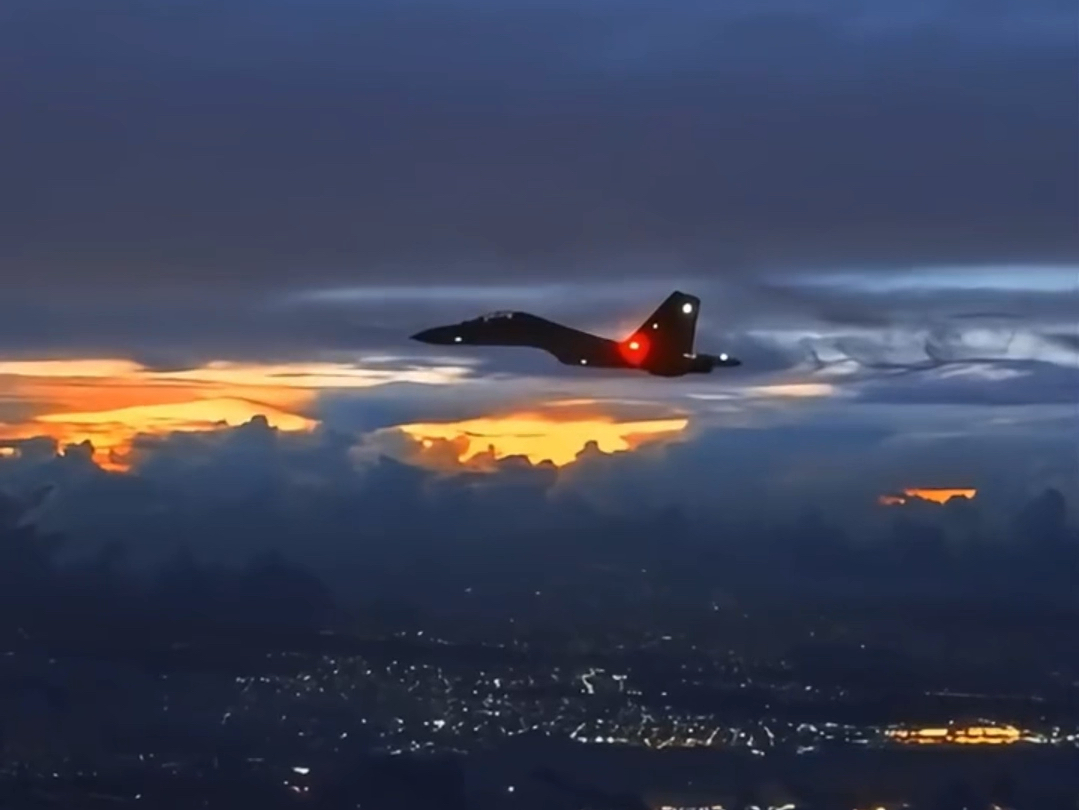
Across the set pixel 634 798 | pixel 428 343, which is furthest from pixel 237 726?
pixel 428 343

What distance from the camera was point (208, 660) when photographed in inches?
4934

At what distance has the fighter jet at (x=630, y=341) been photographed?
63.0 m

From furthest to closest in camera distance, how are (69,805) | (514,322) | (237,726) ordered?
(237,726) < (69,805) < (514,322)

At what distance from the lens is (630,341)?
209 ft

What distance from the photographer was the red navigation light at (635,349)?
63.2 meters

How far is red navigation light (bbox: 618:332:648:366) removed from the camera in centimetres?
6325

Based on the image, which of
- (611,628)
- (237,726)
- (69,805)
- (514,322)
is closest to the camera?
(514,322)

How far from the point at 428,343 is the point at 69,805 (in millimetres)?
46884

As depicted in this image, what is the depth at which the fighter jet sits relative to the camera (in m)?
63.0

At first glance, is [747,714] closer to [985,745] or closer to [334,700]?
[985,745]

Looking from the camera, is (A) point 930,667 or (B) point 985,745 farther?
(A) point 930,667

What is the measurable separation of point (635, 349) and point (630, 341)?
377 mm

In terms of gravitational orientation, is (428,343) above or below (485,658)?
above

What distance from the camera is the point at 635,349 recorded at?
6338 cm
